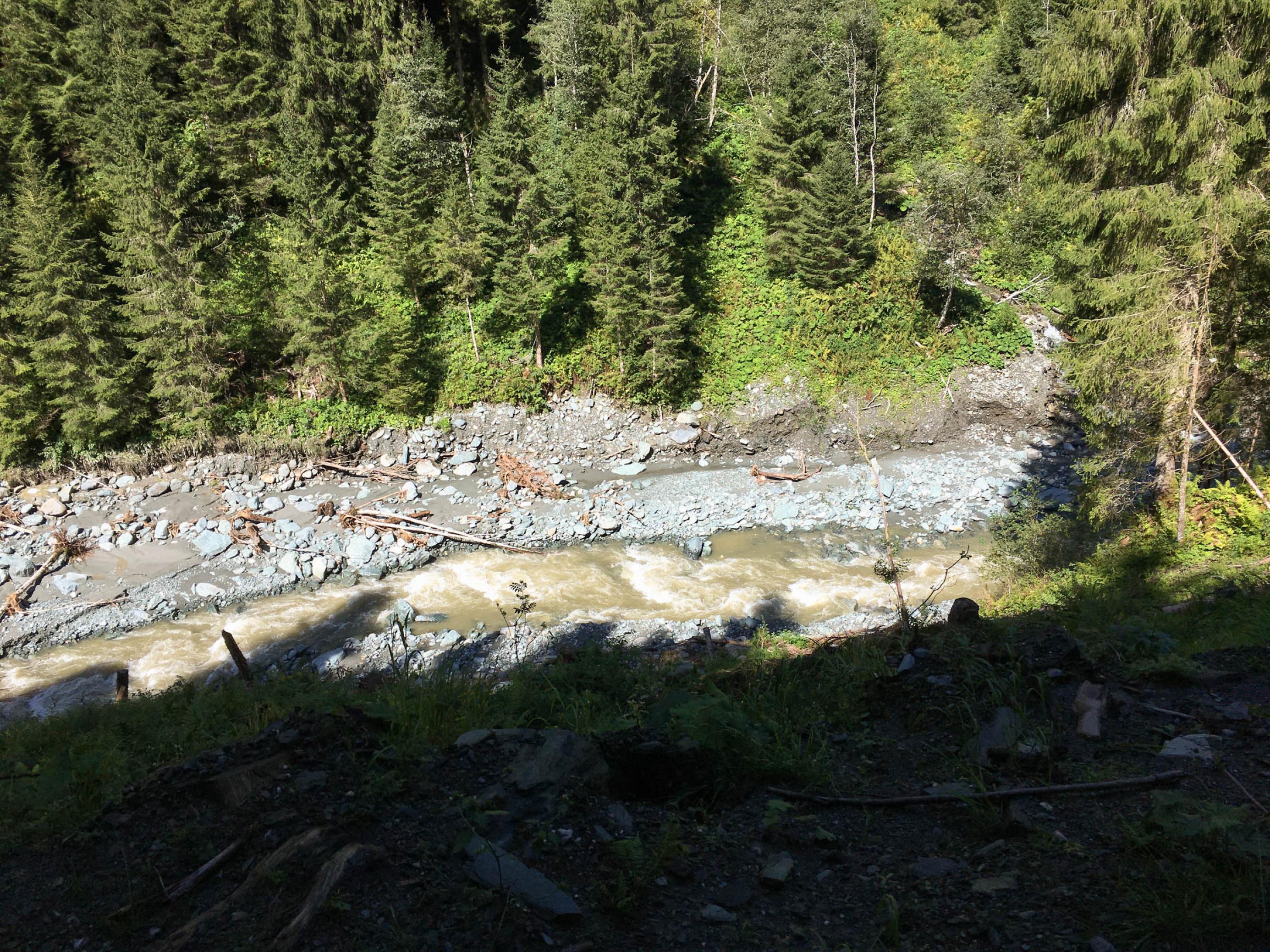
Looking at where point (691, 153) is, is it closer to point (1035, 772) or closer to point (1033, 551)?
point (1033, 551)

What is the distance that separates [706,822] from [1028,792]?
6.09ft

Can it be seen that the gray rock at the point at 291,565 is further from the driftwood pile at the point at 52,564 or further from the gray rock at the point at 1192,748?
the gray rock at the point at 1192,748

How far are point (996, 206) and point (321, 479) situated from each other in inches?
789

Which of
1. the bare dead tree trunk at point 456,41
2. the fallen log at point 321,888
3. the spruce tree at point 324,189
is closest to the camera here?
the fallen log at point 321,888

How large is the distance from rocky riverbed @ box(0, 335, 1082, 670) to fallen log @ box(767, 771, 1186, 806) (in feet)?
35.1

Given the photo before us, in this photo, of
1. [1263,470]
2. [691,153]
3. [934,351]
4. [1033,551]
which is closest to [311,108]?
[691,153]

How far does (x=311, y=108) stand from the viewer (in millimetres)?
22031

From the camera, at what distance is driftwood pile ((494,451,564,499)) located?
56.4 ft

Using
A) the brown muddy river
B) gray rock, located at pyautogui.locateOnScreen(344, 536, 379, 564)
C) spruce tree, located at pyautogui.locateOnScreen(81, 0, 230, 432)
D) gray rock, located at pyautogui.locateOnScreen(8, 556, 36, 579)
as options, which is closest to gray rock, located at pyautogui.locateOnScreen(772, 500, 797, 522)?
the brown muddy river

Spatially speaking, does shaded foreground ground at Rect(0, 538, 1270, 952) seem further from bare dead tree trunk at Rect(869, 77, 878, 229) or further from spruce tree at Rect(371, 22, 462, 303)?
bare dead tree trunk at Rect(869, 77, 878, 229)

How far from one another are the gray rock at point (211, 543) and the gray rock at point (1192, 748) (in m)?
16.5

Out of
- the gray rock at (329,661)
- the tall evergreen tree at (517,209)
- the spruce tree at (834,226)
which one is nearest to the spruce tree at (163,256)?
the tall evergreen tree at (517,209)

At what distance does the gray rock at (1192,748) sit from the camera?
4016 mm

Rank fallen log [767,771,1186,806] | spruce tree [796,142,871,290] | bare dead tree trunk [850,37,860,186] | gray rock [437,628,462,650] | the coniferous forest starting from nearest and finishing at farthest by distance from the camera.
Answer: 1. fallen log [767,771,1186,806]
2. gray rock [437,628,462,650]
3. the coniferous forest
4. spruce tree [796,142,871,290]
5. bare dead tree trunk [850,37,860,186]
